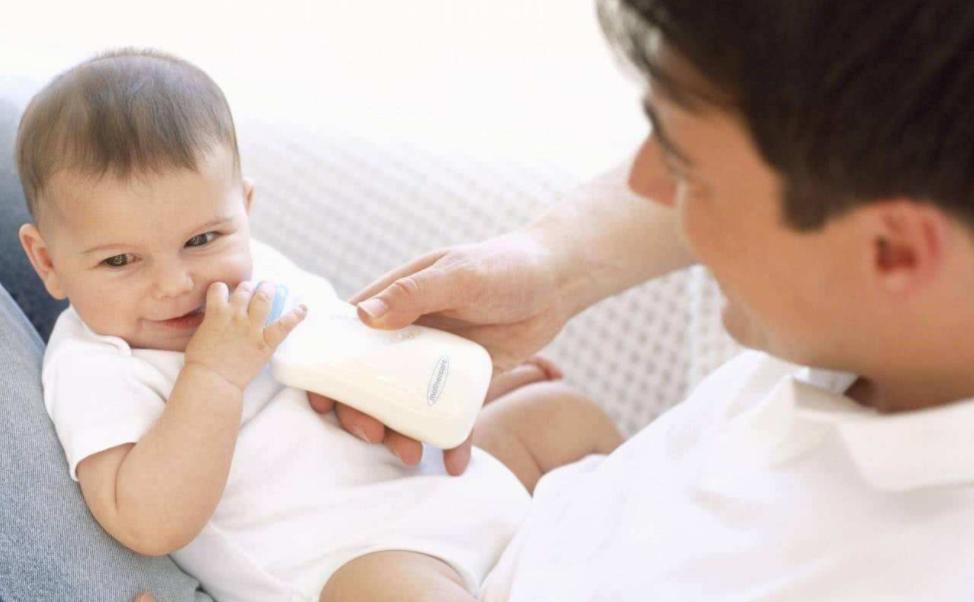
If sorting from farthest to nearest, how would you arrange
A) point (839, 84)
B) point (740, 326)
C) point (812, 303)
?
point (740, 326) → point (812, 303) → point (839, 84)

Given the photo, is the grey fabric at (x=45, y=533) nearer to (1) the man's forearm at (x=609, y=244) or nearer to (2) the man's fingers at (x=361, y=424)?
(2) the man's fingers at (x=361, y=424)

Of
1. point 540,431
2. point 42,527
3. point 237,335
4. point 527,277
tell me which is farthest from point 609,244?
point 42,527

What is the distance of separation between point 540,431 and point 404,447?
0.25m

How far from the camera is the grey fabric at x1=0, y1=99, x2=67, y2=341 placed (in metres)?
1.21

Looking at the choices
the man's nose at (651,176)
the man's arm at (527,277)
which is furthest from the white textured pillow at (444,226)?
the man's nose at (651,176)

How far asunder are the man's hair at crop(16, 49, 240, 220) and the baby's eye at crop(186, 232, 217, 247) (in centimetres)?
8

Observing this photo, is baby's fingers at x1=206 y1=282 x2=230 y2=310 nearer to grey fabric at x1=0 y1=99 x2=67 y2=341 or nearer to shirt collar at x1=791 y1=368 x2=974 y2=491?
grey fabric at x1=0 y1=99 x2=67 y2=341

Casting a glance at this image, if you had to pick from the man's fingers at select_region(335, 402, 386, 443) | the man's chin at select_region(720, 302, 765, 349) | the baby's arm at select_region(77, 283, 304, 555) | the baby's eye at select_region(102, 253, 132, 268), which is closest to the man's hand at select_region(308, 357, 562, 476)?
the man's fingers at select_region(335, 402, 386, 443)

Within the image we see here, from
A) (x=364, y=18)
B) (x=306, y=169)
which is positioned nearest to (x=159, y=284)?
(x=306, y=169)

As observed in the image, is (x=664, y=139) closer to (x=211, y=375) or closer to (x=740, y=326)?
Result: (x=740, y=326)

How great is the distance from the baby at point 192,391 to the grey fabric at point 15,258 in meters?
0.19

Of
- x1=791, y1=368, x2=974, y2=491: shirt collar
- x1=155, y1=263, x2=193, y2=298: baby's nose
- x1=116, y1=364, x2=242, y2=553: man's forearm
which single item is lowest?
x1=116, y1=364, x2=242, y2=553: man's forearm

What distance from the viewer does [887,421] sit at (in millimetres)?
671

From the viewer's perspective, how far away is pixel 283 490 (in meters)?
1.02
